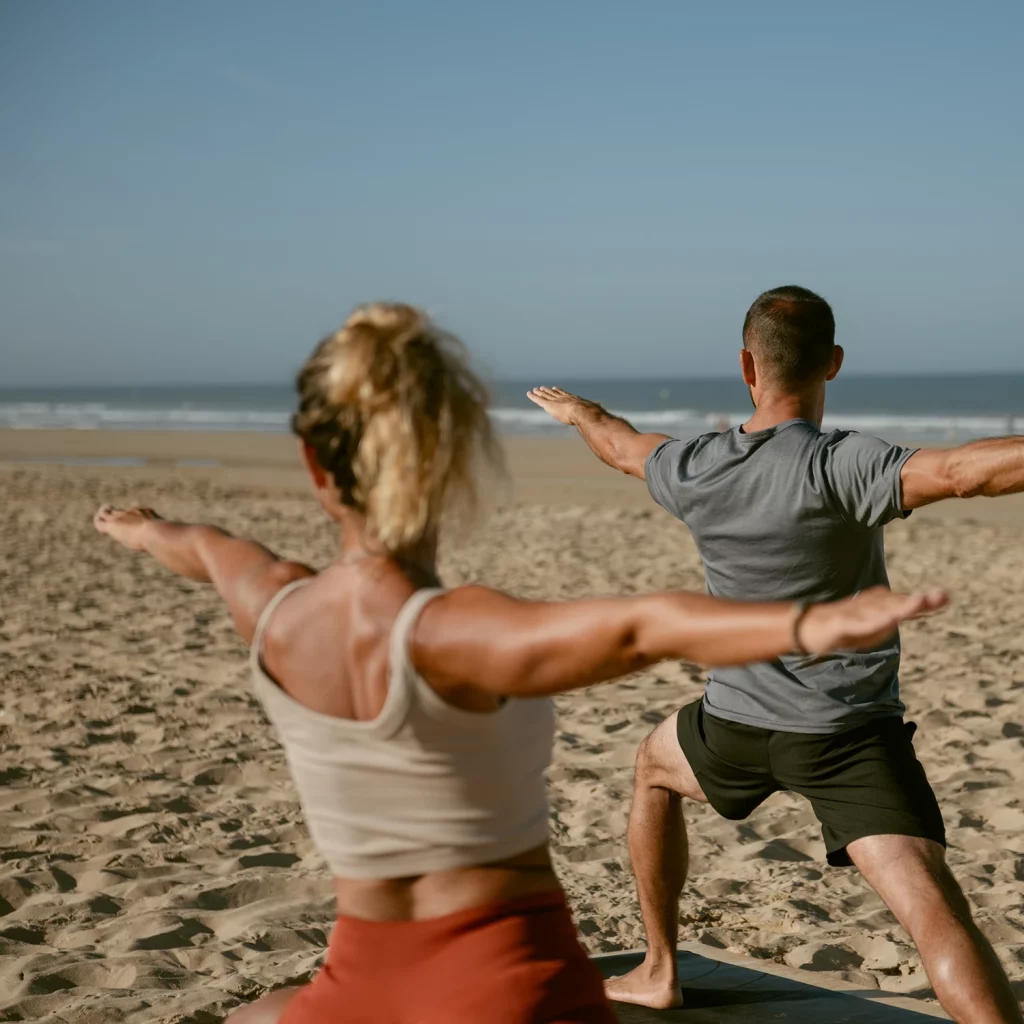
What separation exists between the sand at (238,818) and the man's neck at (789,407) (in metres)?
0.95

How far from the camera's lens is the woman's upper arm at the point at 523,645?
1596 mm

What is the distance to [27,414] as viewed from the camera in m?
55.4

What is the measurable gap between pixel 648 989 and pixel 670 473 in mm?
1487

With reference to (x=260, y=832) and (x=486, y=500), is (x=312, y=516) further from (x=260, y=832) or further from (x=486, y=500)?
(x=486, y=500)

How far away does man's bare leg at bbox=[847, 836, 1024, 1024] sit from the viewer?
95.3 inches

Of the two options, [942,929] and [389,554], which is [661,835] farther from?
[389,554]

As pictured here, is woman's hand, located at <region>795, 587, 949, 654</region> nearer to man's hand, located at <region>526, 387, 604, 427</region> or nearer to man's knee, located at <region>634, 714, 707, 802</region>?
man's knee, located at <region>634, 714, 707, 802</region>

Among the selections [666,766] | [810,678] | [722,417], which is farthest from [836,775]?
[722,417]

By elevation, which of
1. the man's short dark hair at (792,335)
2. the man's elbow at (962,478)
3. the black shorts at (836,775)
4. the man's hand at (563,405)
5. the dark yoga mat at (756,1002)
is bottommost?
the dark yoga mat at (756,1002)

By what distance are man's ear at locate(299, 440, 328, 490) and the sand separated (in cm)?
70

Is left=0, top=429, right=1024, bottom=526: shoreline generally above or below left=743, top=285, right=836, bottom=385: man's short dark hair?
below

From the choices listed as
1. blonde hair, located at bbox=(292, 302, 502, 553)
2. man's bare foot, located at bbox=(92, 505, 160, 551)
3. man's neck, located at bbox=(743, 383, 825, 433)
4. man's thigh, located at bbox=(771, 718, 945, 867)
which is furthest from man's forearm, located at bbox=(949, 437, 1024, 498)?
man's bare foot, located at bbox=(92, 505, 160, 551)

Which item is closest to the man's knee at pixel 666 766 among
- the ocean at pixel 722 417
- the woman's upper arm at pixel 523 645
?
the woman's upper arm at pixel 523 645

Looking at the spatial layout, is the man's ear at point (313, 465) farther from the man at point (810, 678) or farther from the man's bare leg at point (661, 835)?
the man's bare leg at point (661, 835)
